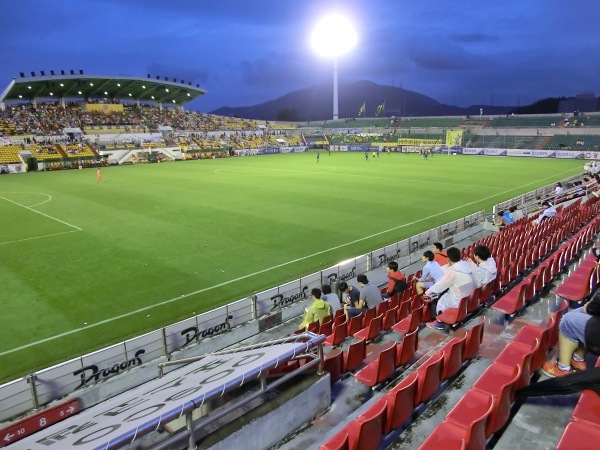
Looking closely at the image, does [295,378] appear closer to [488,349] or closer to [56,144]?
[488,349]

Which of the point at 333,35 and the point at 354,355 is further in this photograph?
the point at 333,35

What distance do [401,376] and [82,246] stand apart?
619 inches

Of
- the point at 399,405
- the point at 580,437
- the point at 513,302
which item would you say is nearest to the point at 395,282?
the point at 513,302

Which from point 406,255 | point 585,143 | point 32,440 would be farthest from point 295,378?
point 585,143

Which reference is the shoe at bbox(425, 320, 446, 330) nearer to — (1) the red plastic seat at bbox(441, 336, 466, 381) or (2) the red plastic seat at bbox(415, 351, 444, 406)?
(1) the red plastic seat at bbox(441, 336, 466, 381)

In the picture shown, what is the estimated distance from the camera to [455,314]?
308 inches

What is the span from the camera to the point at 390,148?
78688mm

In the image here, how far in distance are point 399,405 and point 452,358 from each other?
1445 mm

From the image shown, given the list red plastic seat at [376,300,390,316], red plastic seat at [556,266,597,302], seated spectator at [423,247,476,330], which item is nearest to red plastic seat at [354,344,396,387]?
seated spectator at [423,247,476,330]

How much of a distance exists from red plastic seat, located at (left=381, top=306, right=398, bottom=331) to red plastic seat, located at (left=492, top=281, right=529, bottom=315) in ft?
6.26

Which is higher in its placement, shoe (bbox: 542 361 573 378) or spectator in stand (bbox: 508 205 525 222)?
shoe (bbox: 542 361 573 378)

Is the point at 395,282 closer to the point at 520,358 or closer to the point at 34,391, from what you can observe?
the point at 520,358

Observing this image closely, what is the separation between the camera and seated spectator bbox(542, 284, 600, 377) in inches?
197

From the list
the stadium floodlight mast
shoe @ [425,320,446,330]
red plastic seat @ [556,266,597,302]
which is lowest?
shoe @ [425,320,446,330]
